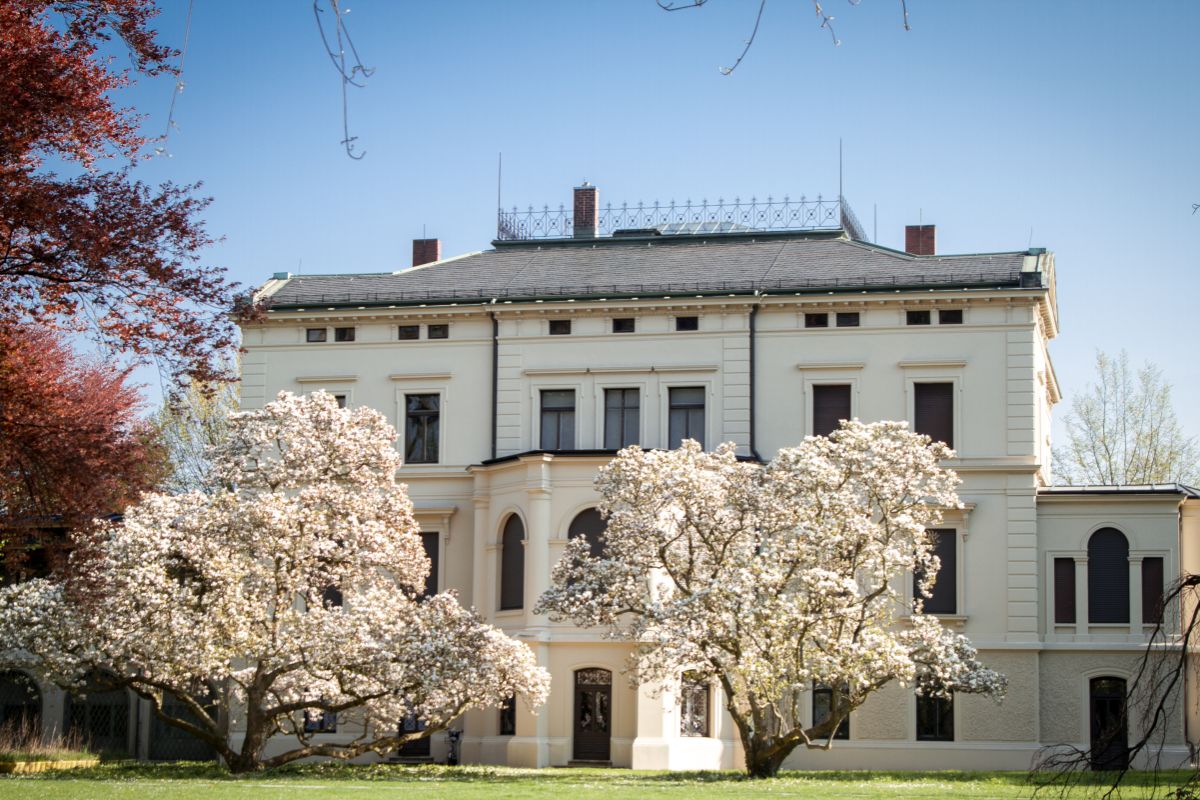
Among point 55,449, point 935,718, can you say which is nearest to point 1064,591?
point 935,718

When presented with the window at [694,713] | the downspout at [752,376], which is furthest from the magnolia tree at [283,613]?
the downspout at [752,376]

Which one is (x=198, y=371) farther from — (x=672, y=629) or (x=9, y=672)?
(x=9, y=672)

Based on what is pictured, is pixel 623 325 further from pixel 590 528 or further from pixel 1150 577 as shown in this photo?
pixel 1150 577

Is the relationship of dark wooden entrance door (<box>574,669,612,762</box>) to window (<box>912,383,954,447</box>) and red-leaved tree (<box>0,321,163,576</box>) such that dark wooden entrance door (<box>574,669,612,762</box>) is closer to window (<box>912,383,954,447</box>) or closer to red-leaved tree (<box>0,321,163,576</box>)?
window (<box>912,383,954,447</box>)

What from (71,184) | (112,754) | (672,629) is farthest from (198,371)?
(112,754)

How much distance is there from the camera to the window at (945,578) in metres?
39.0

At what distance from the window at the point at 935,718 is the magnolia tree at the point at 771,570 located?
409cm

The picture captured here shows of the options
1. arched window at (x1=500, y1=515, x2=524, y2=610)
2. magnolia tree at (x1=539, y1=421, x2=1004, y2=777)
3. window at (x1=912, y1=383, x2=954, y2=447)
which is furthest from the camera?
arched window at (x1=500, y1=515, x2=524, y2=610)

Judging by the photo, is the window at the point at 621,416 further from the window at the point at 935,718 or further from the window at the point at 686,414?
the window at the point at 935,718

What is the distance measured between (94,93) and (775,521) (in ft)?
65.3

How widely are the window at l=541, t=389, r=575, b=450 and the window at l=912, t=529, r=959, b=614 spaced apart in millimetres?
9358

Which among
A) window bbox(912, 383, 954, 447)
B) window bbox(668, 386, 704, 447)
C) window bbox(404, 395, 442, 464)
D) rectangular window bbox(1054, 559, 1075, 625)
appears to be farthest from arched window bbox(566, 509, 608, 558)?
rectangular window bbox(1054, 559, 1075, 625)

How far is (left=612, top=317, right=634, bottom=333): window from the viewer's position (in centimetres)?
4153

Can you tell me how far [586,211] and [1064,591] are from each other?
56.8 ft
